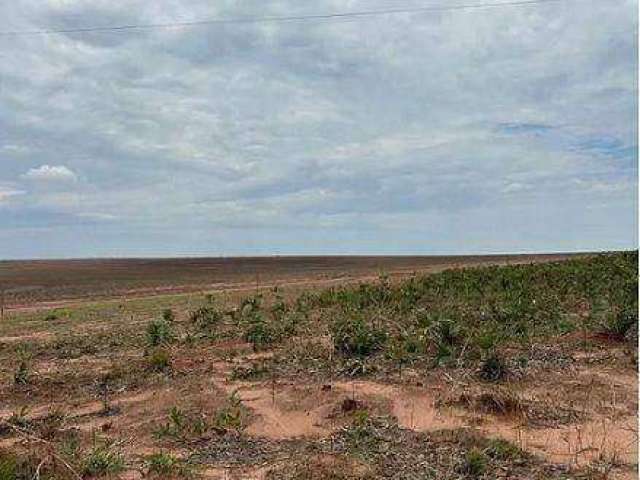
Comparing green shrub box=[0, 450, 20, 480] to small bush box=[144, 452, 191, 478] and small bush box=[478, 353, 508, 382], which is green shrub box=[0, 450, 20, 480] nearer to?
small bush box=[144, 452, 191, 478]

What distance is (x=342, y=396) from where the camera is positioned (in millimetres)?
7766

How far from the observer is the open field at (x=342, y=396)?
18.8 feet

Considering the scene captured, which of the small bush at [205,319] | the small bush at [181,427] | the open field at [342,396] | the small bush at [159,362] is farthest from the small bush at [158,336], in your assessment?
the small bush at [181,427]

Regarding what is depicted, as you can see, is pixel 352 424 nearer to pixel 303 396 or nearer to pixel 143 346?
pixel 303 396

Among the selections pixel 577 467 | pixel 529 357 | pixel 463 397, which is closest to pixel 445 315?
pixel 529 357

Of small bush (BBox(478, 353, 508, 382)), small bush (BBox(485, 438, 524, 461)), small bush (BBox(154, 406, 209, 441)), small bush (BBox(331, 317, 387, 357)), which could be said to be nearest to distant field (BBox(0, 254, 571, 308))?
small bush (BBox(331, 317, 387, 357))

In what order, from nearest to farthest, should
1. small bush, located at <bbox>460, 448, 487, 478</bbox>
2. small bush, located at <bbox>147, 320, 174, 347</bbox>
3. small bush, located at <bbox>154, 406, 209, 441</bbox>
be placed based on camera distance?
small bush, located at <bbox>460, 448, 487, 478</bbox>, small bush, located at <bbox>154, 406, 209, 441</bbox>, small bush, located at <bbox>147, 320, 174, 347</bbox>

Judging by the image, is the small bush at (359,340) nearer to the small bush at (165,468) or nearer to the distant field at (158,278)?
the small bush at (165,468)

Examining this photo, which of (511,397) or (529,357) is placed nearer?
(511,397)

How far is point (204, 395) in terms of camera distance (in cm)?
816

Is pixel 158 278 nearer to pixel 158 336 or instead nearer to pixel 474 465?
pixel 158 336

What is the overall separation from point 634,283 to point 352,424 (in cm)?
1050

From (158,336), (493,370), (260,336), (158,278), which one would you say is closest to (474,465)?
(493,370)

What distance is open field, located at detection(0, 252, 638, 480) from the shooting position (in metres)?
5.74
